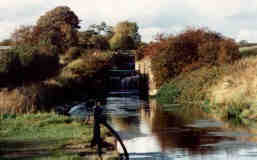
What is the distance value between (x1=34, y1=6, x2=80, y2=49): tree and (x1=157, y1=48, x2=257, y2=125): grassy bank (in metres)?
30.2

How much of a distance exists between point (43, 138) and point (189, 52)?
32926 millimetres

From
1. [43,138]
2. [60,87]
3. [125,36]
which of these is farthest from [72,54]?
[43,138]

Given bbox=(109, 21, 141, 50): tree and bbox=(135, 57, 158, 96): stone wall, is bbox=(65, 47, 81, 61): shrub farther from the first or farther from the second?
bbox=(109, 21, 141, 50): tree

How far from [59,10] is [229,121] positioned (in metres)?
65.8

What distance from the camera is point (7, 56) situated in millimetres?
39281

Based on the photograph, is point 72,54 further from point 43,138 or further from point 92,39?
point 43,138

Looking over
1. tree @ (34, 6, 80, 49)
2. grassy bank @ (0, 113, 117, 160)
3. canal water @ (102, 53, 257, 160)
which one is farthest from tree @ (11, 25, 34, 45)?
grassy bank @ (0, 113, 117, 160)

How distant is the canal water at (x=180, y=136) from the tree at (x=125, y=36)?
5578cm

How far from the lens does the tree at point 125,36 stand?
9069 centimetres

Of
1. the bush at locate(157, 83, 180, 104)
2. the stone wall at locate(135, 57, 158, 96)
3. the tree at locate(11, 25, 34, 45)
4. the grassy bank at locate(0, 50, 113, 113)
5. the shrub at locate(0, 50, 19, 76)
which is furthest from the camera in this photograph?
the tree at locate(11, 25, 34, 45)

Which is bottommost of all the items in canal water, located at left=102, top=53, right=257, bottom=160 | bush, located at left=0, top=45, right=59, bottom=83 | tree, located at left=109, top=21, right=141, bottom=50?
canal water, located at left=102, top=53, right=257, bottom=160

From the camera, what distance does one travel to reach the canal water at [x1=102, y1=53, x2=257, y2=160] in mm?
16420

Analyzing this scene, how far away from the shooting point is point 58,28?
3324 inches

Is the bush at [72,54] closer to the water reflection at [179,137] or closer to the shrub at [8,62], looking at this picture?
the shrub at [8,62]
